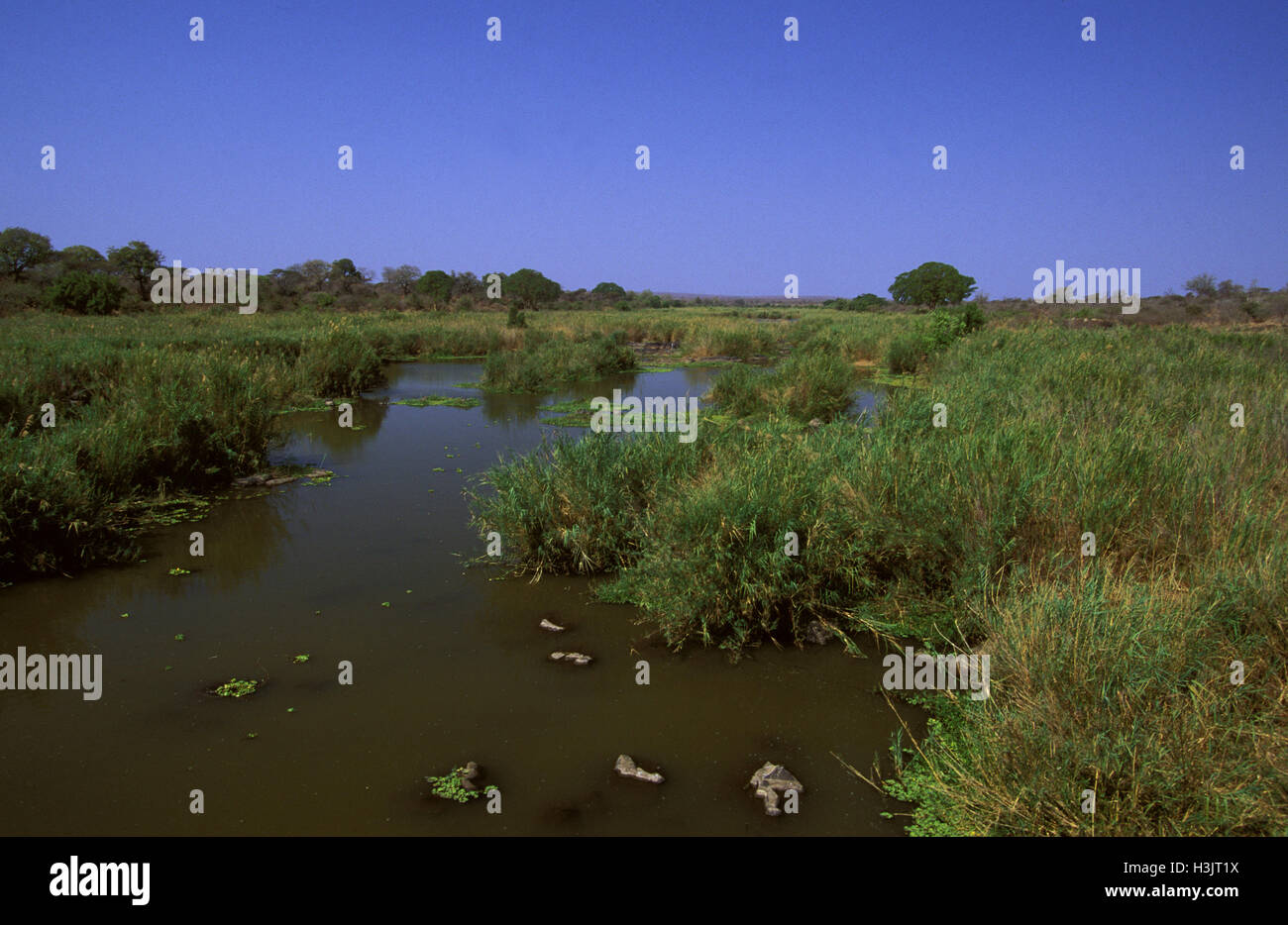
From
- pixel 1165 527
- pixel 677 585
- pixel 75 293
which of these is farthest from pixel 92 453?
pixel 75 293

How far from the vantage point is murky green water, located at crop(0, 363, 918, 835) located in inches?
133

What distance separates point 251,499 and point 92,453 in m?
1.65

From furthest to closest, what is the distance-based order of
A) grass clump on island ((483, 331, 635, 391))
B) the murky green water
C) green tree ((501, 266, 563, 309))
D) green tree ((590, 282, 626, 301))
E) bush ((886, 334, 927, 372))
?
1. green tree ((590, 282, 626, 301))
2. green tree ((501, 266, 563, 309))
3. bush ((886, 334, 927, 372))
4. grass clump on island ((483, 331, 635, 391))
5. the murky green water

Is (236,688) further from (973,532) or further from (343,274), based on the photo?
(343,274)

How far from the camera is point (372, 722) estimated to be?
4078 millimetres

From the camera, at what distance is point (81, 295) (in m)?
25.3

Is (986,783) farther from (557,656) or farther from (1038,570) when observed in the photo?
(557,656)

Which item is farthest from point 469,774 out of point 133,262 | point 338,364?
point 133,262

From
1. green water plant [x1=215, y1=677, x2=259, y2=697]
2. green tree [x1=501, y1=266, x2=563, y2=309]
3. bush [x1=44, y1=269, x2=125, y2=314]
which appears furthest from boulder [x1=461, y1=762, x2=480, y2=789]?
green tree [x1=501, y1=266, x2=563, y2=309]

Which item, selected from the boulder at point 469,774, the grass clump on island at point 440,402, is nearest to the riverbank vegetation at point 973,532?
the boulder at point 469,774

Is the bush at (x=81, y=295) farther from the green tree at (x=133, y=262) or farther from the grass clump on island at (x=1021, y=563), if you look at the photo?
the grass clump on island at (x=1021, y=563)

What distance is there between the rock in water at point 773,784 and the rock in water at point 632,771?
19.0 inches

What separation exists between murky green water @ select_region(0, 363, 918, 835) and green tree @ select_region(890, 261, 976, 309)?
5800 cm

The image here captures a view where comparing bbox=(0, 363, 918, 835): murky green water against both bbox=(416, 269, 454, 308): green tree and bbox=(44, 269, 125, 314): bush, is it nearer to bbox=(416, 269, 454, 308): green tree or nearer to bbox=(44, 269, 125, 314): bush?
bbox=(44, 269, 125, 314): bush
